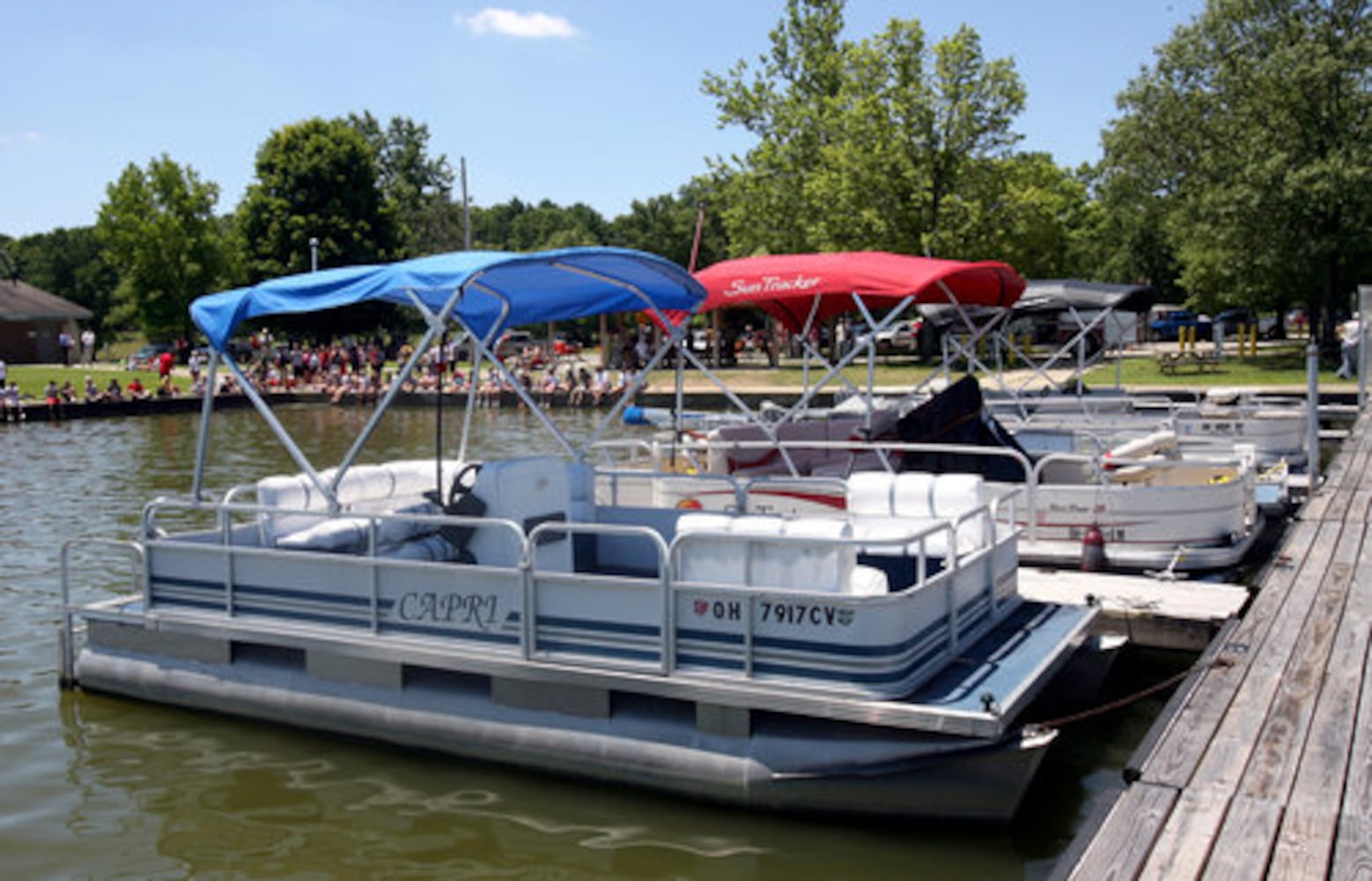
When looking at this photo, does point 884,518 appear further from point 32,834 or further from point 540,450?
point 540,450

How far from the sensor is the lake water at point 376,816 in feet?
23.4

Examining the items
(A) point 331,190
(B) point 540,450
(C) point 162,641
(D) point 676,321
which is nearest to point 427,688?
(C) point 162,641

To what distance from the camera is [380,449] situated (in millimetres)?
28484

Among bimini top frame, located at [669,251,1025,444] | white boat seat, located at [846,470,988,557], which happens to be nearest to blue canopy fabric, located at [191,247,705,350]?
bimini top frame, located at [669,251,1025,444]

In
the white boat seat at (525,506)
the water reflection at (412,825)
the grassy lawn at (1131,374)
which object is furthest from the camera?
the grassy lawn at (1131,374)

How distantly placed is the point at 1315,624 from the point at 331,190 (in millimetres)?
58436

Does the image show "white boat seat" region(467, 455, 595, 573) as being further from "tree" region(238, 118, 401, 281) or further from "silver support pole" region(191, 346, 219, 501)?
"tree" region(238, 118, 401, 281)

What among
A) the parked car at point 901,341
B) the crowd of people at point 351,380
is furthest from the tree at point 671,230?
the crowd of people at point 351,380

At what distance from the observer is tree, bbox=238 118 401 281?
198 ft

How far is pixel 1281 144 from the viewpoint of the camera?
3703 centimetres

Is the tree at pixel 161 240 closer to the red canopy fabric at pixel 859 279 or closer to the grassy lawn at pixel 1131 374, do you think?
the grassy lawn at pixel 1131 374

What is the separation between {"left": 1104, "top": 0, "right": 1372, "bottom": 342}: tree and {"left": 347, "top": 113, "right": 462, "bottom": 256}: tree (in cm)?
5793

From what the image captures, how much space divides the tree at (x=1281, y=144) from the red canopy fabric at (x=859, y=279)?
980 inches

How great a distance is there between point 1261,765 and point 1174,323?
67.4 metres
